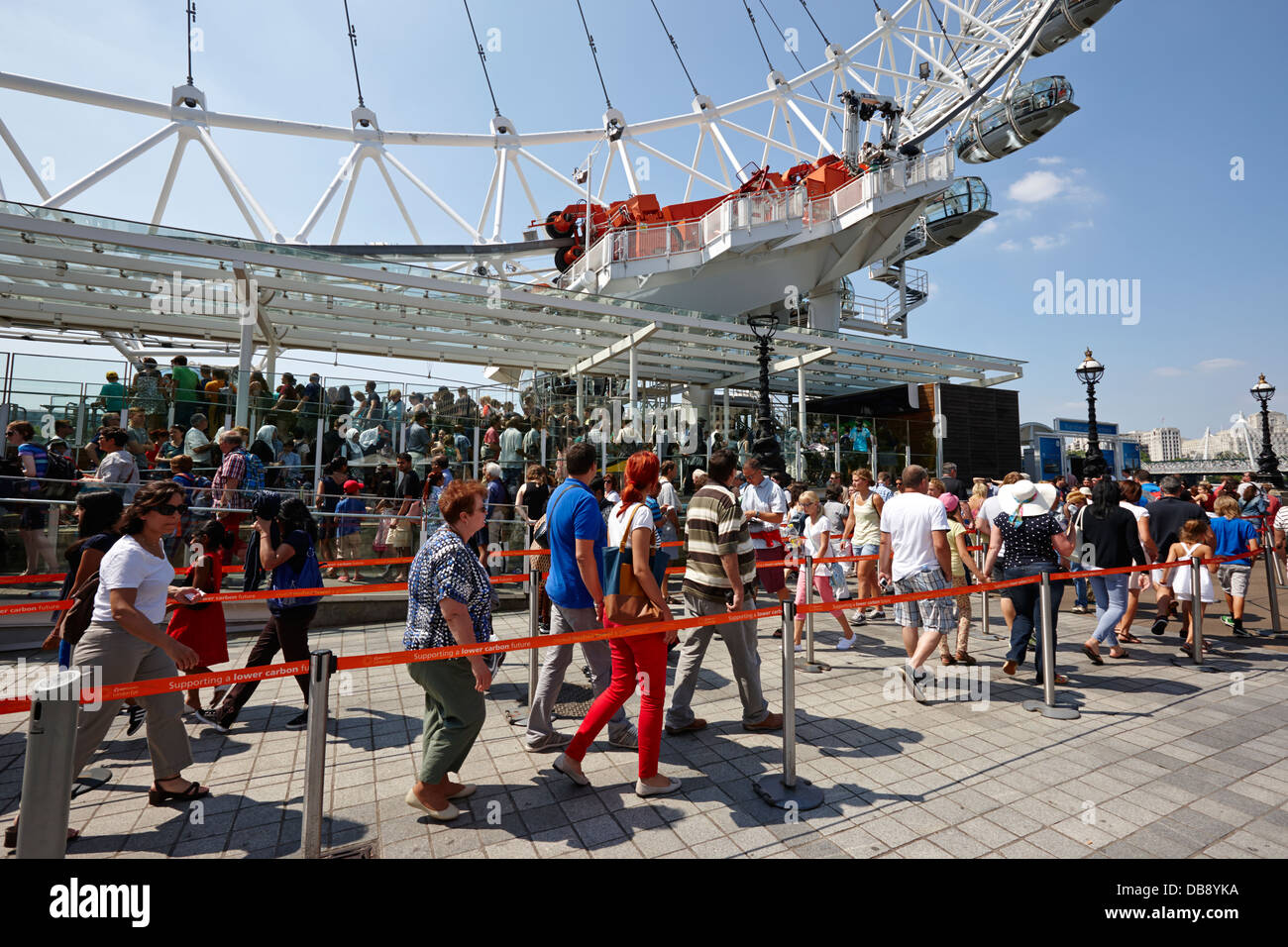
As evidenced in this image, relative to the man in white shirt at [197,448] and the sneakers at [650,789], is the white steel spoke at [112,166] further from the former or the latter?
the sneakers at [650,789]

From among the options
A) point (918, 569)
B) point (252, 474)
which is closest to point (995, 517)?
point (918, 569)

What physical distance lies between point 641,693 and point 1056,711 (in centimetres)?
360

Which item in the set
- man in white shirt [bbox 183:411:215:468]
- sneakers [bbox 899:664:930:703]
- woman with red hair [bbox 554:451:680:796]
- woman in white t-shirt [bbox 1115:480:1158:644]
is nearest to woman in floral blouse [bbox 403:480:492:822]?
woman with red hair [bbox 554:451:680:796]

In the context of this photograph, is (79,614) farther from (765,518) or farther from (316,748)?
(765,518)

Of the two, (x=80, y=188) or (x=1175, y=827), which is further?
(x=80, y=188)

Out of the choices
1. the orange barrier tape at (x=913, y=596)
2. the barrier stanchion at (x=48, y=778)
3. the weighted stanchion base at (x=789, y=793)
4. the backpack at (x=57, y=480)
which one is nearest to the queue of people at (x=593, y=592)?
the orange barrier tape at (x=913, y=596)

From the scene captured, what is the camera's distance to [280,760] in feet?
13.4

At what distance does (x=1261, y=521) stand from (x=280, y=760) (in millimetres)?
14940

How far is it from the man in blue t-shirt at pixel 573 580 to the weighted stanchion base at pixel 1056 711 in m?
3.56

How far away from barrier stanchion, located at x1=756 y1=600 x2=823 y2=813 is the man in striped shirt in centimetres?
58

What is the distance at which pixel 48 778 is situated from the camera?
2154mm
